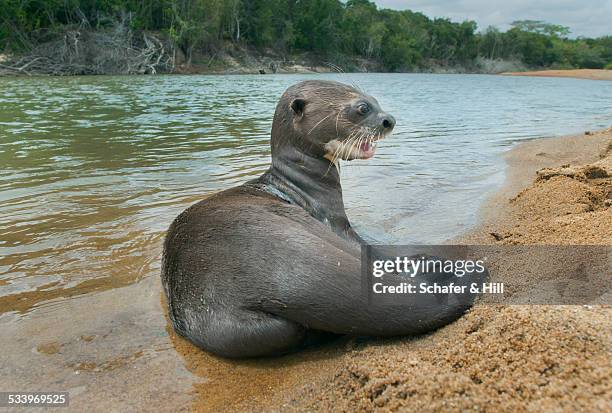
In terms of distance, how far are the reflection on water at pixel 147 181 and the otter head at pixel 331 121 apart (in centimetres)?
103

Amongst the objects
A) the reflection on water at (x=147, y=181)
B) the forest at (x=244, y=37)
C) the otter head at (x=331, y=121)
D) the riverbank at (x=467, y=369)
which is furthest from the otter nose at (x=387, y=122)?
the forest at (x=244, y=37)

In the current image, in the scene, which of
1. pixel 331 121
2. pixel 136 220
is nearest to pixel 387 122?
pixel 331 121

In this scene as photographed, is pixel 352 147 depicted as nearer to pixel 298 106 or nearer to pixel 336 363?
pixel 298 106

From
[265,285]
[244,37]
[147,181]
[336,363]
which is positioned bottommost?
[147,181]

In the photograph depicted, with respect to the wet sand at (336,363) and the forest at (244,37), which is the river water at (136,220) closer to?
the wet sand at (336,363)

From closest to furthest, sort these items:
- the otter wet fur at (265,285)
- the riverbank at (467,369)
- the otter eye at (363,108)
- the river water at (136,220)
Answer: the riverbank at (467,369)
the otter wet fur at (265,285)
the river water at (136,220)
the otter eye at (363,108)

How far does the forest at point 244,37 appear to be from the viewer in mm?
53469

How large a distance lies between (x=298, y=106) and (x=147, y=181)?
14.8 feet

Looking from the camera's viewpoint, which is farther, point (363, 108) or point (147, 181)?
point (147, 181)

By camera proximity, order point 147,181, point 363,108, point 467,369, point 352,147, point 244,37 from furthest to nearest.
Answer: point 244,37 → point 147,181 → point 352,147 → point 363,108 → point 467,369

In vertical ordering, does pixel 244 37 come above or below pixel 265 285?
above

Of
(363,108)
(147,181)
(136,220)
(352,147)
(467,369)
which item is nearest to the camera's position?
(467,369)

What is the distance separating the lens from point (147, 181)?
8.46 metres

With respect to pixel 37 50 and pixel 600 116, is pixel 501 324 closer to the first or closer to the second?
pixel 600 116
